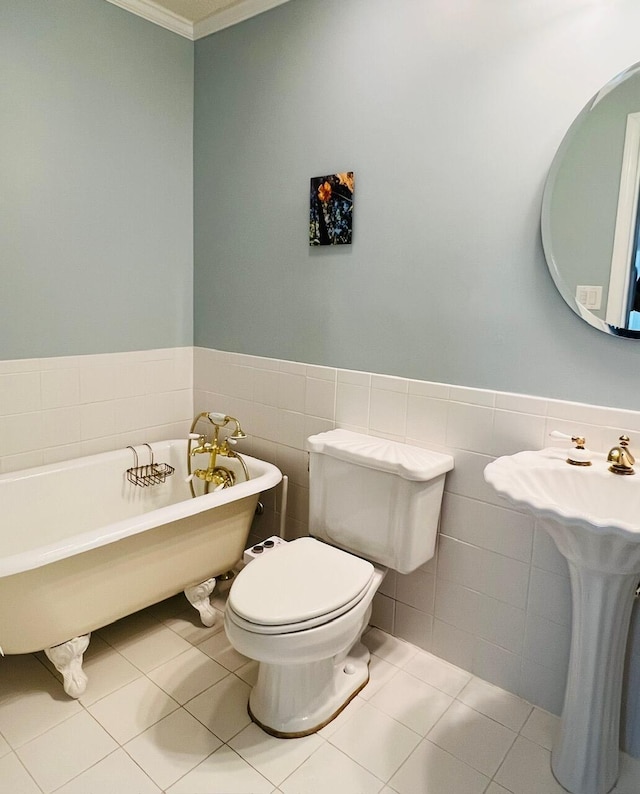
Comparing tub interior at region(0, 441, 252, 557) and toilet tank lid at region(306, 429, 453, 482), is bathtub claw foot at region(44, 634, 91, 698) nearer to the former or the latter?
tub interior at region(0, 441, 252, 557)

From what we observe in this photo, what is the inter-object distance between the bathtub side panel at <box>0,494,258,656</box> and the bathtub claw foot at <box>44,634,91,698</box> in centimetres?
3

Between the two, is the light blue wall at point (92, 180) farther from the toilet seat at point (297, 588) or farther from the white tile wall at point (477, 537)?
the toilet seat at point (297, 588)

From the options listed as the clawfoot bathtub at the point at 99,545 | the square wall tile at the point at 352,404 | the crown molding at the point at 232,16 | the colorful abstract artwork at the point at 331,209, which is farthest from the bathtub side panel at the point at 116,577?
the crown molding at the point at 232,16

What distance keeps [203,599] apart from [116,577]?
1.59 feet

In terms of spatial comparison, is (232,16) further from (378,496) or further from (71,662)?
(71,662)

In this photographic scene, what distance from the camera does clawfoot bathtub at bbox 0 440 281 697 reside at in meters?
1.65

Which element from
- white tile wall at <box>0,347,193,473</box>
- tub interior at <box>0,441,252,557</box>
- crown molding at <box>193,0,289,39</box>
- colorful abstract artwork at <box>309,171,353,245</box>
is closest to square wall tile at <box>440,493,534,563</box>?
tub interior at <box>0,441,252,557</box>

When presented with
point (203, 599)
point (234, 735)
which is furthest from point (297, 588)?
point (203, 599)

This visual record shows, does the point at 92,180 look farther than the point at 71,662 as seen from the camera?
Yes

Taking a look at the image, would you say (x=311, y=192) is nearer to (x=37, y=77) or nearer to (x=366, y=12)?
(x=366, y=12)

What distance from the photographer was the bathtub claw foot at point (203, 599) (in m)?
2.20

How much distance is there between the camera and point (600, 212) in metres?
1.59

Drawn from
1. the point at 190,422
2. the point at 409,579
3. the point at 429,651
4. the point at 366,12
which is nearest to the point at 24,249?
the point at 190,422

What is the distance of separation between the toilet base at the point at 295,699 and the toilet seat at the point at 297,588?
217mm
